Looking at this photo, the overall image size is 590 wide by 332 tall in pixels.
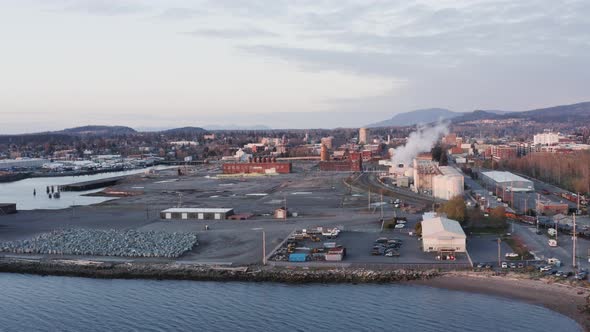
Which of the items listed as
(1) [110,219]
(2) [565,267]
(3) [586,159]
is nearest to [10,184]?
(1) [110,219]

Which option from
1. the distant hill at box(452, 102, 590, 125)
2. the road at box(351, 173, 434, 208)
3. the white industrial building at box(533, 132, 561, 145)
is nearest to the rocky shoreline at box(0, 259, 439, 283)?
the road at box(351, 173, 434, 208)

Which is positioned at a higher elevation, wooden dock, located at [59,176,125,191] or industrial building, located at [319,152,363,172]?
industrial building, located at [319,152,363,172]

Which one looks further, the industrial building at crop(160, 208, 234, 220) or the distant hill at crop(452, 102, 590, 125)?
the distant hill at crop(452, 102, 590, 125)

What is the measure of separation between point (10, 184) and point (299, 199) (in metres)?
19.0

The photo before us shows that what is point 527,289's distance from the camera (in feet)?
31.3

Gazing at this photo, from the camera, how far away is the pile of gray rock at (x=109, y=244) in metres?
12.4

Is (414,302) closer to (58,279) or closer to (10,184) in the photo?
(58,279)

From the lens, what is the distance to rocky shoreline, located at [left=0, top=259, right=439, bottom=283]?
10.4 meters

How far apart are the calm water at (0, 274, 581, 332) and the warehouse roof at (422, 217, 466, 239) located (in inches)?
79.0

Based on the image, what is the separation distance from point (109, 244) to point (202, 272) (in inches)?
119

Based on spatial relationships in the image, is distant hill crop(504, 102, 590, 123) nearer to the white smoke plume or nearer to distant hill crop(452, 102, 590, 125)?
distant hill crop(452, 102, 590, 125)

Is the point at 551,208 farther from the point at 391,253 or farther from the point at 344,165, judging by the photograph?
the point at 344,165

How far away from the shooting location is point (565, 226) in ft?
46.7

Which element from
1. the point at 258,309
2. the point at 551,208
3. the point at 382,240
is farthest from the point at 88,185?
the point at 258,309
